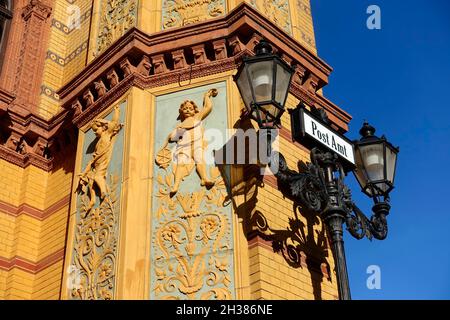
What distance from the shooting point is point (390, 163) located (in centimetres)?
821

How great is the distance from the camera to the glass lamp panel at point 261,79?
7.20m

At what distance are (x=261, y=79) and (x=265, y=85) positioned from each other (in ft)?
0.32

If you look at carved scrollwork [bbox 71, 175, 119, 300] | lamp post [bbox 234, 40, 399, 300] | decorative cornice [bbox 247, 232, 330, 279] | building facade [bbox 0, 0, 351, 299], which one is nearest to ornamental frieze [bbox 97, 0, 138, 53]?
building facade [bbox 0, 0, 351, 299]

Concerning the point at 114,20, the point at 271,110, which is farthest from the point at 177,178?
the point at 114,20

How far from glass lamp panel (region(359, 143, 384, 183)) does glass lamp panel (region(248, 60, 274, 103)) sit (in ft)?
5.78

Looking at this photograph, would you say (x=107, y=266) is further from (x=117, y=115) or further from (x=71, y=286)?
(x=117, y=115)

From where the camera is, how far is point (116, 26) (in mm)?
12180

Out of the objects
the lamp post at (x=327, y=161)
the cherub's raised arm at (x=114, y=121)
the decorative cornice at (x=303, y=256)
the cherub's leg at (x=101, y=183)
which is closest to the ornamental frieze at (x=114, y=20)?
the cherub's raised arm at (x=114, y=121)

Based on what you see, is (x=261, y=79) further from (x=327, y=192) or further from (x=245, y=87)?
(x=327, y=192)

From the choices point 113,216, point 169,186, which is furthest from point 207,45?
point 113,216

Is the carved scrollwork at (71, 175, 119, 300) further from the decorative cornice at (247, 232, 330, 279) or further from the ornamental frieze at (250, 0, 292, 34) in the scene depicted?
the ornamental frieze at (250, 0, 292, 34)
